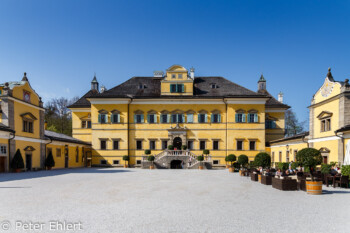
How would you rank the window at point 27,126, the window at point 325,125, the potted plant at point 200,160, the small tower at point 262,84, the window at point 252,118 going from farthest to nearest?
the small tower at point 262,84, the window at point 252,118, the potted plant at point 200,160, the window at point 27,126, the window at point 325,125

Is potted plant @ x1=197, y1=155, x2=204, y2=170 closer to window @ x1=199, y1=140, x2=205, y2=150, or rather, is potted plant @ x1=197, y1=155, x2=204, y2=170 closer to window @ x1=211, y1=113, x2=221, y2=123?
window @ x1=199, y1=140, x2=205, y2=150

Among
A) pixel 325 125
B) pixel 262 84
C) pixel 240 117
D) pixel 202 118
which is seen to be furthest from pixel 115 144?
pixel 262 84

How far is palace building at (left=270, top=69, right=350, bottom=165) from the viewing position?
20.6m

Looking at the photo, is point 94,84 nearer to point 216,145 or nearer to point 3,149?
point 3,149

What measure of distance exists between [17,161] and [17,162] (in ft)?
0.35

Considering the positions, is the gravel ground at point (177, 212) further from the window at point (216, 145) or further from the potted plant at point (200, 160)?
the window at point (216, 145)

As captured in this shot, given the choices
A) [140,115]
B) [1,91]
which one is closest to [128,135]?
[140,115]

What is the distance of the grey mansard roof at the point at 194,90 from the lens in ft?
115

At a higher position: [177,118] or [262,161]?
[177,118]

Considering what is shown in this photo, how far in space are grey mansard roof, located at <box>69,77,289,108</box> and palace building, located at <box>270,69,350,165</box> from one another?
9.48m

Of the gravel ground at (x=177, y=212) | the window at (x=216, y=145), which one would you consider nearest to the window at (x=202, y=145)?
the window at (x=216, y=145)

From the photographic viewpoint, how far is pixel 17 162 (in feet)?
80.1

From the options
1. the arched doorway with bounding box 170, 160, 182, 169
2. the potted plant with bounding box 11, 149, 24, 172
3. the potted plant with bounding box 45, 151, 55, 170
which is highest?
the potted plant with bounding box 11, 149, 24, 172

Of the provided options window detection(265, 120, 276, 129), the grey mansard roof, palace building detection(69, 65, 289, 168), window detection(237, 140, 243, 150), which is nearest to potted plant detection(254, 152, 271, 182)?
palace building detection(69, 65, 289, 168)
